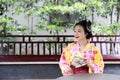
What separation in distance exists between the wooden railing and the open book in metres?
2.54

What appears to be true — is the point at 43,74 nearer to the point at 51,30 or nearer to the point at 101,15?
the point at 51,30

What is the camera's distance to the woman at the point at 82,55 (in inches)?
88.2

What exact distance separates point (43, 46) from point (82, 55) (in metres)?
2.57

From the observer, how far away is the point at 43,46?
15.9 feet

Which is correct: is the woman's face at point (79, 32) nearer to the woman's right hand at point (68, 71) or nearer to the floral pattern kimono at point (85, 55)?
the floral pattern kimono at point (85, 55)

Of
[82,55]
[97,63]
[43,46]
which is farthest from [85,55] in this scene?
[43,46]

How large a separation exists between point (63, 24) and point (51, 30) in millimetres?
268

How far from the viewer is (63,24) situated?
4961 millimetres

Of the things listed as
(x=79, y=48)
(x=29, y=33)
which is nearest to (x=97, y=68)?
(x=79, y=48)

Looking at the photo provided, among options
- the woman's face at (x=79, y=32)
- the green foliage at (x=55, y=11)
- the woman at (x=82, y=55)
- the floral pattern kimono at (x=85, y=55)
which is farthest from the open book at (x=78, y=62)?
the green foliage at (x=55, y=11)

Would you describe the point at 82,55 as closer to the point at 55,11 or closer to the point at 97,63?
the point at 97,63

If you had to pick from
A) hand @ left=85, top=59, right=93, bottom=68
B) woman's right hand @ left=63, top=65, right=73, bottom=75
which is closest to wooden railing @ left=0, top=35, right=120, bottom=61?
woman's right hand @ left=63, top=65, right=73, bottom=75

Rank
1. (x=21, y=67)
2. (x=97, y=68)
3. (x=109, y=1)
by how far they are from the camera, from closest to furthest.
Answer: (x=97, y=68) → (x=21, y=67) → (x=109, y=1)

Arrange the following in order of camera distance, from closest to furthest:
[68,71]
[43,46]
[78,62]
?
[78,62], [68,71], [43,46]
